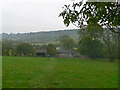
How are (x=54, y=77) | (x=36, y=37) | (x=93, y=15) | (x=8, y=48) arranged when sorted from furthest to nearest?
(x=36, y=37) → (x=8, y=48) → (x=54, y=77) → (x=93, y=15)

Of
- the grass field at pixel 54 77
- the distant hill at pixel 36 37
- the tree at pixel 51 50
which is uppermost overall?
the distant hill at pixel 36 37

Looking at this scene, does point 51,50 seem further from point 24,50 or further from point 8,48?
point 8,48

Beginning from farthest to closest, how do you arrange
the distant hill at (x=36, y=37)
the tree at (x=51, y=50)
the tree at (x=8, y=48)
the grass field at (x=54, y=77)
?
the tree at (x=51, y=50) → the distant hill at (x=36, y=37) → the tree at (x=8, y=48) → the grass field at (x=54, y=77)

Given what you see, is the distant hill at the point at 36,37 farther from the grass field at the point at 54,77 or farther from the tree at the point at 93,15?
the tree at the point at 93,15

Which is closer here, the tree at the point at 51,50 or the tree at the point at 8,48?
the tree at the point at 8,48

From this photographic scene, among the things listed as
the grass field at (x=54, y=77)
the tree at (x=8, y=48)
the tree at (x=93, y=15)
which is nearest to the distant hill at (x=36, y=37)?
the tree at (x=8, y=48)

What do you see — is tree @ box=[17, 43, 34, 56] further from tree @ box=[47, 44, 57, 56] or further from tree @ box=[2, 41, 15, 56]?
tree @ box=[47, 44, 57, 56]

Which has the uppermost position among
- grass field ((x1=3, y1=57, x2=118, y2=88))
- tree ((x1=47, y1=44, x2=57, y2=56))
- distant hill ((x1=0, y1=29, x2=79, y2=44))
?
distant hill ((x1=0, y1=29, x2=79, y2=44))

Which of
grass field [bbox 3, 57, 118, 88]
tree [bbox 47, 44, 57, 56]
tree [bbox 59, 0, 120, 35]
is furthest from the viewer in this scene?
tree [bbox 47, 44, 57, 56]

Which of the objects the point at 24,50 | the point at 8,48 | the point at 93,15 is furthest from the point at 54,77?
the point at 93,15

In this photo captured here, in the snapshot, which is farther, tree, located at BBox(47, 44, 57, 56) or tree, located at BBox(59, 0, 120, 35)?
tree, located at BBox(47, 44, 57, 56)

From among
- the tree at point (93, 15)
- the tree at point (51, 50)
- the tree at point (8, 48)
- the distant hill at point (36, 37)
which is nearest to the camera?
the tree at point (93, 15)

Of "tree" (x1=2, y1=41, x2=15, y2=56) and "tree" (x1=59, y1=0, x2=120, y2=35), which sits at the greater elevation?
"tree" (x1=59, y1=0, x2=120, y2=35)

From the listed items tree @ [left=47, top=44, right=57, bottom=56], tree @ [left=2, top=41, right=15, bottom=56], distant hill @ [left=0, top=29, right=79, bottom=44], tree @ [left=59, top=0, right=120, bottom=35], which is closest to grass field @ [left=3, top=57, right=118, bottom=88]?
tree @ [left=47, top=44, right=57, bottom=56]
